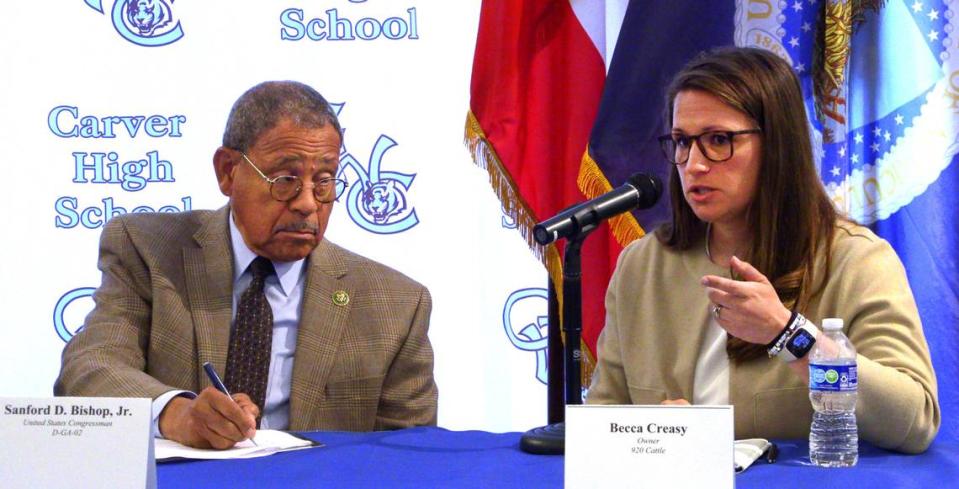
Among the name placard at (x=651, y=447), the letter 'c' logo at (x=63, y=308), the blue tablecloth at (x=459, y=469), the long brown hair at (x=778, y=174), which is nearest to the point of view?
the name placard at (x=651, y=447)

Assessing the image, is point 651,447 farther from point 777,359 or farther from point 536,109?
point 536,109

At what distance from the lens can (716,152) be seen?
232 cm

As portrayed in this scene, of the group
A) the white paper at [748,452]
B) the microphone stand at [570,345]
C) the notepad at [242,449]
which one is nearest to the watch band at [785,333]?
the white paper at [748,452]

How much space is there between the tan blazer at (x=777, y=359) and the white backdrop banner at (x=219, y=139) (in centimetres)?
115

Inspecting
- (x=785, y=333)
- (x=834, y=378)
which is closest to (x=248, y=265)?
(x=785, y=333)

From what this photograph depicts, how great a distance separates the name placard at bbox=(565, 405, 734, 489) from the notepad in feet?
2.36

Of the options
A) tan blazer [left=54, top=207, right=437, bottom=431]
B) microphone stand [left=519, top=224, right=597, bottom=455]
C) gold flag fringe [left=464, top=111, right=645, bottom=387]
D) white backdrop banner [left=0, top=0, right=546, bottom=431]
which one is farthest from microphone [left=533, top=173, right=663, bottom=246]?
white backdrop banner [left=0, top=0, right=546, bottom=431]

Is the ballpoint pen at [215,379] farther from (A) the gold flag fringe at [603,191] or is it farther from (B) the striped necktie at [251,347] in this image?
(A) the gold flag fringe at [603,191]

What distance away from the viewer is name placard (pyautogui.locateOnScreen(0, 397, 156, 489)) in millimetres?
1488

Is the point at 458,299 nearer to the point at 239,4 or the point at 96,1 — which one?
the point at 239,4

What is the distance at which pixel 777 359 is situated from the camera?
2215 millimetres

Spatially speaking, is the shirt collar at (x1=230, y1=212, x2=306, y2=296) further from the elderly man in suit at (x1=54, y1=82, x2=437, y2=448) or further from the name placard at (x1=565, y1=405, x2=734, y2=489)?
the name placard at (x1=565, y1=405, x2=734, y2=489)

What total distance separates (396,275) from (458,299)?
818 mm

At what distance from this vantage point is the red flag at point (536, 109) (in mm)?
3484
